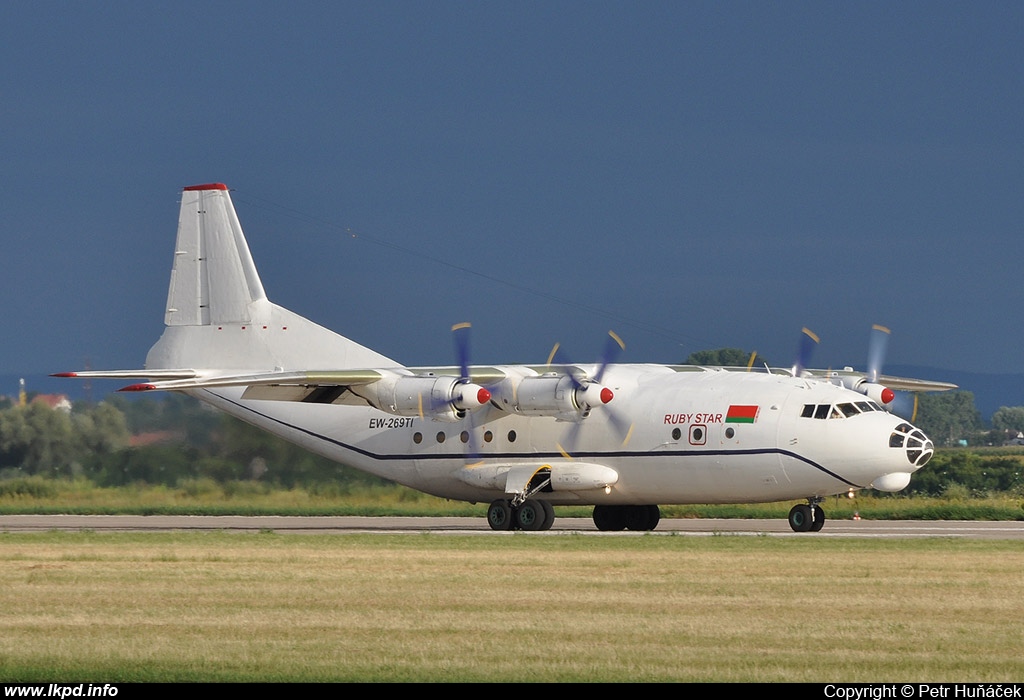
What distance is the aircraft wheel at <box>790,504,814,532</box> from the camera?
1136 inches

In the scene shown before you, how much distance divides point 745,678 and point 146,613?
22.7 ft

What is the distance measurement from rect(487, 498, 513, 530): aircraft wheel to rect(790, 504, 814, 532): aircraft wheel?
5.87m

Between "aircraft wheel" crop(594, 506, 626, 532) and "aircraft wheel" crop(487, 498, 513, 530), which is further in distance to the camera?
"aircraft wheel" crop(594, 506, 626, 532)

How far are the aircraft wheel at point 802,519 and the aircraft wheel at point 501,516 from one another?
231 inches

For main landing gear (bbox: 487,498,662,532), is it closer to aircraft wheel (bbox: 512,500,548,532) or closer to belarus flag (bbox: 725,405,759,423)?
aircraft wheel (bbox: 512,500,548,532)

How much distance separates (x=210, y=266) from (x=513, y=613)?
21.9m

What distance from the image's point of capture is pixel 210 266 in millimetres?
35438

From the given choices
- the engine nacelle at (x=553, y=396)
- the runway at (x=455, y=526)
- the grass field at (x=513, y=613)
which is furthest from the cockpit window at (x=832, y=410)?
A: the engine nacelle at (x=553, y=396)

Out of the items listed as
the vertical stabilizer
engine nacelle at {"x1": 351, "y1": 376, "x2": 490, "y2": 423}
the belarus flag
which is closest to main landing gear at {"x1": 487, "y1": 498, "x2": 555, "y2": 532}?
engine nacelle at {"x1": 351, "y1": 376, "x2": 490, "y2": 423}

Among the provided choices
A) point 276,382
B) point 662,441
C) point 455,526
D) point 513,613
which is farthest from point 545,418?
point 513,613

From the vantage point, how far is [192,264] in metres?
35.7

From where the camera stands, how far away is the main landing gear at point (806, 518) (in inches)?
1137

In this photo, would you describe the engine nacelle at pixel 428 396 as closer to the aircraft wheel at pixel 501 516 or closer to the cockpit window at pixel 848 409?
the aircraft wheel at pixel 501 516

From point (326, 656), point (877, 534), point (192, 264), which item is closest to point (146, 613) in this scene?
point (326, 656)
